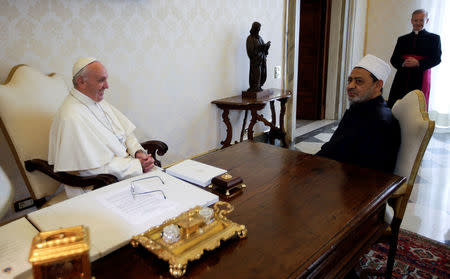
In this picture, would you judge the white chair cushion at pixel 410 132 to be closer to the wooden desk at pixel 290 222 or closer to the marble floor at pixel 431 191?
the wooden desk at pixel 290 222

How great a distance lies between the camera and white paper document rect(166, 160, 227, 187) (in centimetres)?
147

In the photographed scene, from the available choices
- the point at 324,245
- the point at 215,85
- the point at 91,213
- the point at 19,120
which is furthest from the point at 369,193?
the point at 215,85

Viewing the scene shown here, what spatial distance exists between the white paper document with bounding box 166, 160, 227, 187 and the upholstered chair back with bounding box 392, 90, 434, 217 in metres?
0.95

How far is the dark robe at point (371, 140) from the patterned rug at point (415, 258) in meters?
0.62

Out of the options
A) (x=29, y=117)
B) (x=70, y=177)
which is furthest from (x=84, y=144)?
(x=29, y=117)

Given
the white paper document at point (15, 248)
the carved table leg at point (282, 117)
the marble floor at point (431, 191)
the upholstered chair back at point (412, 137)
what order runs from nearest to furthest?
1. the white paper document at point (15, 248)
2. the upholstered chair back at point (412, 137)
3. the marble floor at point (431, 191)
4. the carved table leg at point (282, 117)

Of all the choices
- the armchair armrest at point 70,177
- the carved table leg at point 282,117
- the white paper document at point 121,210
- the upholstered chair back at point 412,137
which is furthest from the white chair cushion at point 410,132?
the carved table leg at point 282,117

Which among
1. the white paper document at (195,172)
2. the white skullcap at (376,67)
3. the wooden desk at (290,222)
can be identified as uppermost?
the white skullcap at (376,67)

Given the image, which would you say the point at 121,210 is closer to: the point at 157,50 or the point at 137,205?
the point at 137,205

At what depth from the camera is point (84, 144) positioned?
1916 mm

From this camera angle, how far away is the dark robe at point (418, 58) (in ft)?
14.0

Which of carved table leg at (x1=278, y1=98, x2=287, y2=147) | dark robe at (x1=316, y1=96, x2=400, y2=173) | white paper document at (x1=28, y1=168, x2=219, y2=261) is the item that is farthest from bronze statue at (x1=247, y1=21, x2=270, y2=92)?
white paper document at (x1=28, y1=168, x2=219, y2=261)

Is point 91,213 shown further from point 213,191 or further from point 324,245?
point 324,245

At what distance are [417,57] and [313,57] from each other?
1.82m
